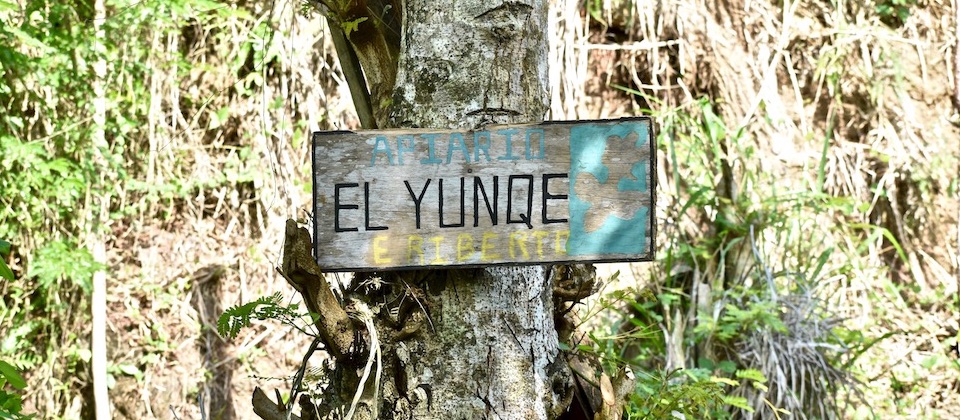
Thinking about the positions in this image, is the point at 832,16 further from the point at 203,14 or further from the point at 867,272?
the point at 203,14

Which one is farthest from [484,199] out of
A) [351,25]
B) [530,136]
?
[351,25]

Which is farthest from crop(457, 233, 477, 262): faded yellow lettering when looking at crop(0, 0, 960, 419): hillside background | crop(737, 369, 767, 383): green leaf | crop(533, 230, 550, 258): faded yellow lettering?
crop(737, 369, 767, 383): green leaf

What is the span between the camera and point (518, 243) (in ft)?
5.05

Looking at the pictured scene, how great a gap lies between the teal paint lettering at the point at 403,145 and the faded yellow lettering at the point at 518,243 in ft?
0.74

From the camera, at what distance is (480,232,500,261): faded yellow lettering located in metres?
1.53

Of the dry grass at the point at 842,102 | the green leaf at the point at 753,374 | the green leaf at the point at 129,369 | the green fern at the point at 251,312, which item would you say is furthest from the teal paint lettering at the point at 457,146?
the green leaf at the point at 129,369

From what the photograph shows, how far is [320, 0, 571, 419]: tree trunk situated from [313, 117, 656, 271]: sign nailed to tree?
70mm

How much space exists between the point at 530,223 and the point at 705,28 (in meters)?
3.24

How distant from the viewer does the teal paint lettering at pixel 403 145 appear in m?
1.56

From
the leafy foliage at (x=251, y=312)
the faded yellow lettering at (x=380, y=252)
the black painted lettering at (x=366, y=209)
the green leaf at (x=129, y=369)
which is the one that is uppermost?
the black painted lettering at (x=366, y=209)

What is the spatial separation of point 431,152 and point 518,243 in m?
Result: 0.21

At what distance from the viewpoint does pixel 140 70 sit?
378 centimetres

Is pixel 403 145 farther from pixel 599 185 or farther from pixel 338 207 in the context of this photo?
pixel 599 185

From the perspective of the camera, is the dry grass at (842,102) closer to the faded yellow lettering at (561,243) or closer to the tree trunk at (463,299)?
the tree trunk at (463,299)
